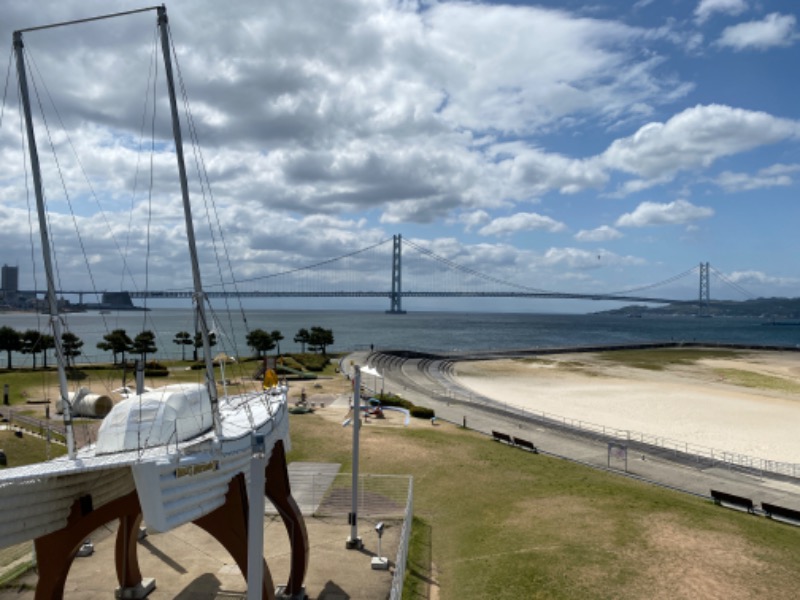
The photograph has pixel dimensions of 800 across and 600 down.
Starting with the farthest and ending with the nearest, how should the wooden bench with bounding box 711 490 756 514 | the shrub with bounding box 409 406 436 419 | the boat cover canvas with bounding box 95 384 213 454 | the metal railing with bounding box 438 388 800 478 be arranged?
the shrub with bounding box 409 406 436 419, the metal railing with bounding box 438 388 800 478, the wooden bench with bounding box 711 490 756 514, the boat cover canvas with bounding box 95 384 213 454

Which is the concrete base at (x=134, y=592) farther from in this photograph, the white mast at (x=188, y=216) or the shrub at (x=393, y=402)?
the shrub at (x=393, y=402)

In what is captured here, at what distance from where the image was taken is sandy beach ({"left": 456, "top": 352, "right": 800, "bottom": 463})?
132 ft

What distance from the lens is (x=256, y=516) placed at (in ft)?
34.8

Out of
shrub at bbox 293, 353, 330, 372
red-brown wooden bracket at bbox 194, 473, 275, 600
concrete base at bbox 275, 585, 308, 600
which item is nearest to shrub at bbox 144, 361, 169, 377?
shrub at bbox 293, 353, 330, 372

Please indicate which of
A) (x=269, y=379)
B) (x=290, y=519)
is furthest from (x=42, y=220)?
(x=290, y=519)

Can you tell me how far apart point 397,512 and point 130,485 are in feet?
39.0

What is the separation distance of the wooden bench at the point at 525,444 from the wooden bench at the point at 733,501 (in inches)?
361

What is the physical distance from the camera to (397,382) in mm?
58688

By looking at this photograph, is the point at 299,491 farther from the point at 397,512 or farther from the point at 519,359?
the point at 519,359

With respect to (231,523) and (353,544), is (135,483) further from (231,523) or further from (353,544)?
(353,544)

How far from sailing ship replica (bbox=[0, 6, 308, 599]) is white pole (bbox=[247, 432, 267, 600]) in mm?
18

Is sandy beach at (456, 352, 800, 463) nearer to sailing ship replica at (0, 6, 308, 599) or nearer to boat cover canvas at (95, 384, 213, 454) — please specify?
sailing ship replica at (0, 6, 308, 599)

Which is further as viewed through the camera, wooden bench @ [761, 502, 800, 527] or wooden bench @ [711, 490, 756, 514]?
wooden bench @ [711, 490, 756, 514]

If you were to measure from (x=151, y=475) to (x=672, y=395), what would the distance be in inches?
2265
